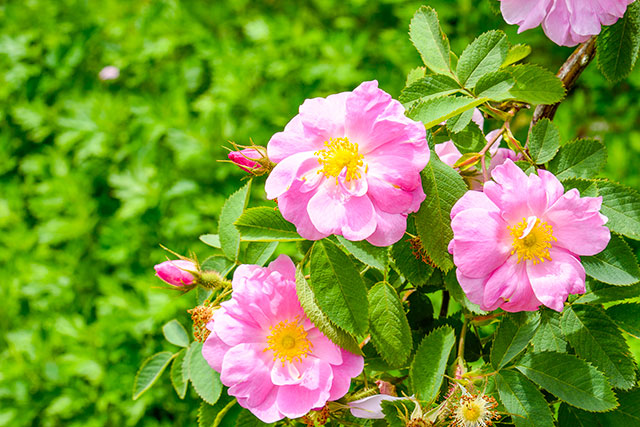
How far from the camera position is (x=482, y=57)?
0.61 meters

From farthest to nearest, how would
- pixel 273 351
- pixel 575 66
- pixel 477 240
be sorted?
pixel 575 66 → pixel 273 351 → pixel 477 240

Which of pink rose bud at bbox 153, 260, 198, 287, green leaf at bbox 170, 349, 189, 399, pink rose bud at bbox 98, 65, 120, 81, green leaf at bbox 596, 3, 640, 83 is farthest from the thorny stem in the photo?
pink rose bud at bbox 98, 65, 120, 81

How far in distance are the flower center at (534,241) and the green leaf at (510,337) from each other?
0.29ft

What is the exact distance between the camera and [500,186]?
49cm

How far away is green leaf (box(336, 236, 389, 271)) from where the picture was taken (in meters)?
0.54

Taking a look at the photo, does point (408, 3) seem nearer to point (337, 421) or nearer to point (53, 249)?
point (53, 249)

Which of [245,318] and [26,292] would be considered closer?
[245,318]

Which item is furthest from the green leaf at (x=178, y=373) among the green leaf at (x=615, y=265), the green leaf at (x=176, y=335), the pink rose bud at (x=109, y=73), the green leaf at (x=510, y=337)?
the pink rose bud at (x=109, y=73)

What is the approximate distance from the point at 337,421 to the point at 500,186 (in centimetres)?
Answer: 30

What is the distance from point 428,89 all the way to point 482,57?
0.23 feet

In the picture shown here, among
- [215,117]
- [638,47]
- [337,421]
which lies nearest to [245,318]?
[337,421]

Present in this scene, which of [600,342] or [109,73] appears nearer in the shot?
[600,342]

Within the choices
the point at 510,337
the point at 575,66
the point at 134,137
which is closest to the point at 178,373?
the point at 510,337

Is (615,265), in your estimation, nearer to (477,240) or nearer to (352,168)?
(477,240)
